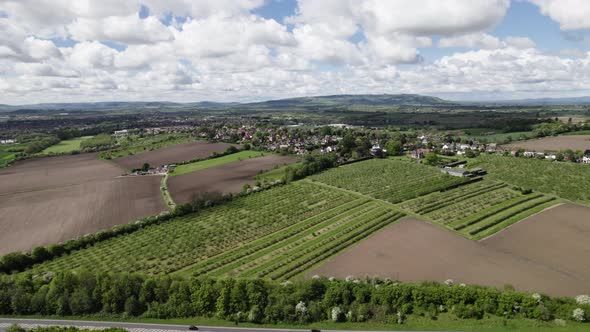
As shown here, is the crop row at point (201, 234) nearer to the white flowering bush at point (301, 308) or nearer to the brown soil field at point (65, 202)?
the brown soil field at point (65, 202)

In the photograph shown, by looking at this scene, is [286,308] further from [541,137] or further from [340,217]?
[541,137]

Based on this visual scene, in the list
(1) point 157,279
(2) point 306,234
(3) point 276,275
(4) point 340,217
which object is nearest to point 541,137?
(4) point 340,217

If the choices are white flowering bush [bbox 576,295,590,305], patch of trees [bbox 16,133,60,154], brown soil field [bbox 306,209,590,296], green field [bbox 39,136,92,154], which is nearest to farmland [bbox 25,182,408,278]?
brown soil field [bbox 306,209,590,296]

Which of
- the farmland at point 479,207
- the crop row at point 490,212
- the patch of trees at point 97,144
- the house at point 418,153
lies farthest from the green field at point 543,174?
the patch of trees at point 97,144

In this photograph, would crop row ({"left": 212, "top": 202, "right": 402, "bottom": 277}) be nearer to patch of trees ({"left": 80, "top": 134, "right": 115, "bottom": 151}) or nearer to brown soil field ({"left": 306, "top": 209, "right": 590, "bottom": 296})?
brown soil field ({"left": 306, "top": 209, "right": 590, "bottom": 296})

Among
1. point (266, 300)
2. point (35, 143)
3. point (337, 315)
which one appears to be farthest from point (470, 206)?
point (35, 143)

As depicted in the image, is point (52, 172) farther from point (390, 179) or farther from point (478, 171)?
point (478, 171)

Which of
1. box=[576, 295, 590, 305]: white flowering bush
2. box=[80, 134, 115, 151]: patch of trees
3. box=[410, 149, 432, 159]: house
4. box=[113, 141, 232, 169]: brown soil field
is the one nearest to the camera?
box=[576, 295, 590, 305]: white flowering bush
